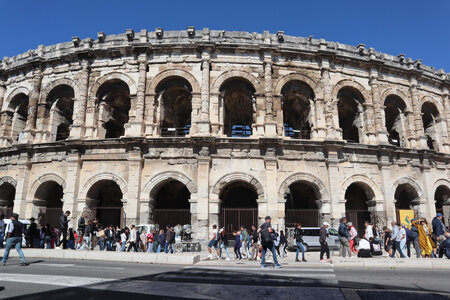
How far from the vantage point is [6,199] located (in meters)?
17.4

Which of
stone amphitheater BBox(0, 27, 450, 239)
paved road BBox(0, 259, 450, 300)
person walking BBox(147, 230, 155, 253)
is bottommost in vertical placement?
paved road BBox(0, 259, 450, 300)

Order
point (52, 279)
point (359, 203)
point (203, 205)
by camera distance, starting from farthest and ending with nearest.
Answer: point (359, 203) → point (203, 205) → point (52, 279)

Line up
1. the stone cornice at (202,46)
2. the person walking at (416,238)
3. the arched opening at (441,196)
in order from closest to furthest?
1. the person walking at (416,238)
2. the stone cornice at (202,46)
3. the arched opening at (441,196)

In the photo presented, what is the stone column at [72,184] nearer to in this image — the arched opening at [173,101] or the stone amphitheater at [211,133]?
the stone amphitheater at [211,133]

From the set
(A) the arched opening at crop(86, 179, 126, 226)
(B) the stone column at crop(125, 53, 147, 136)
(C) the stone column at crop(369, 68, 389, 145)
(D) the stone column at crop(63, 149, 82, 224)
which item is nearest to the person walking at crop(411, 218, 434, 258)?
(C) the stone column at crop(369, 68, 389, 145)

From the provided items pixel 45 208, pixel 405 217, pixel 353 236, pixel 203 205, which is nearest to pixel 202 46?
pixel 203 205

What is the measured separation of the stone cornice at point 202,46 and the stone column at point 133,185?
5.83 metres

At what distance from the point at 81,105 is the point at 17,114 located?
5.63 metres

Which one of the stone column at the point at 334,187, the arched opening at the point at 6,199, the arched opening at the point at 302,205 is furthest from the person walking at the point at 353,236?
the arched opening at the point at 6,199

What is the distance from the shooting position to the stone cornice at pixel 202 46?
16.3 m

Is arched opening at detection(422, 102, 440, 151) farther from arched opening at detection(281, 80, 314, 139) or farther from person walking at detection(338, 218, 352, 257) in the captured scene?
person walking at detection(338, 218, 352, 257)

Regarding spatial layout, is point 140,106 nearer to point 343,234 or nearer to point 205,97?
point 205,97

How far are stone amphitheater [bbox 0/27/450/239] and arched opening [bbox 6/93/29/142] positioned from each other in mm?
66

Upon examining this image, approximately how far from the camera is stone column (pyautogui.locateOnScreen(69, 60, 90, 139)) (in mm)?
15609
